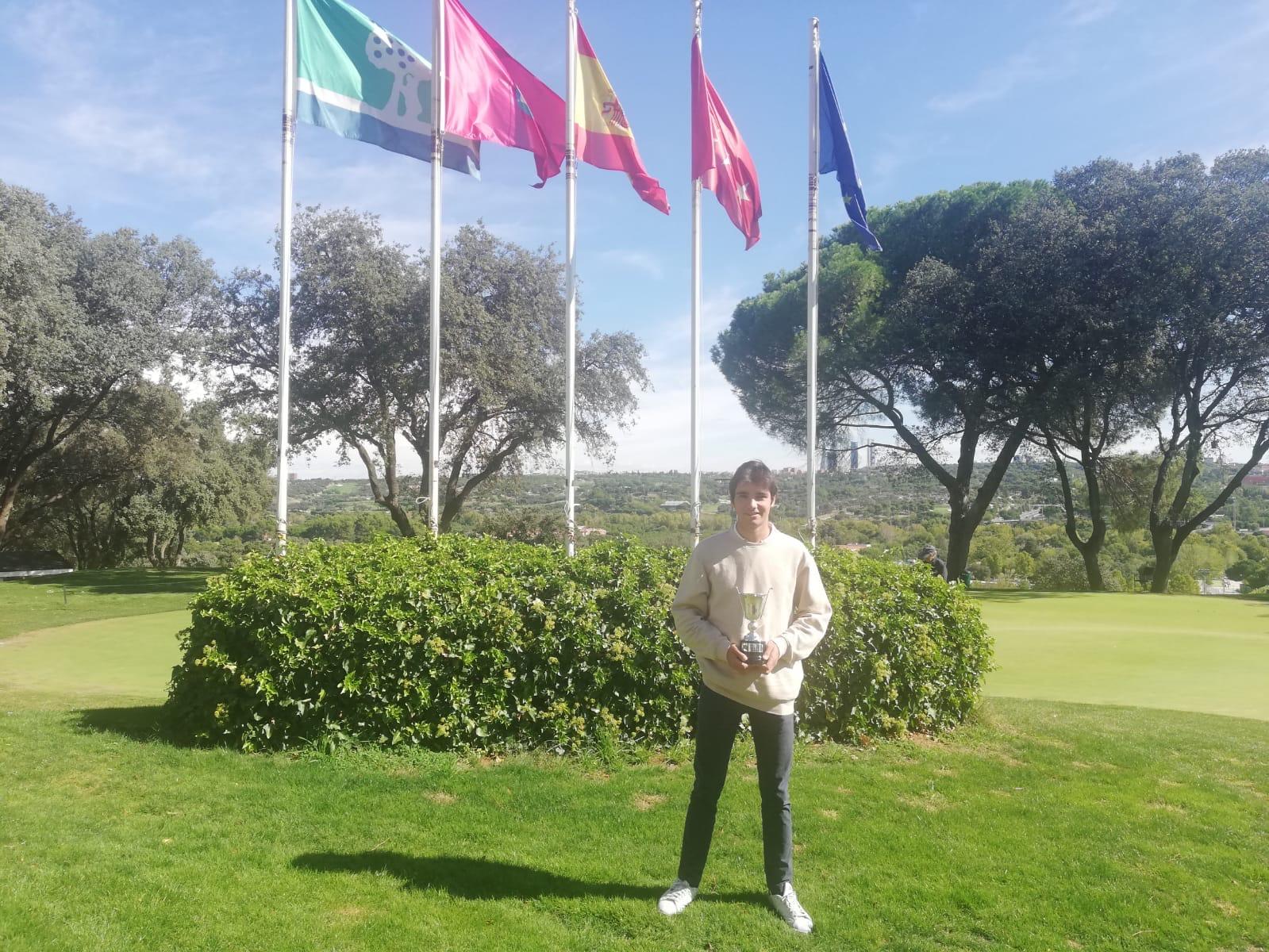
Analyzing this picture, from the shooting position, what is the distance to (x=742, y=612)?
3926 millimetres

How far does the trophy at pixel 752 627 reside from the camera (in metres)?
3.75

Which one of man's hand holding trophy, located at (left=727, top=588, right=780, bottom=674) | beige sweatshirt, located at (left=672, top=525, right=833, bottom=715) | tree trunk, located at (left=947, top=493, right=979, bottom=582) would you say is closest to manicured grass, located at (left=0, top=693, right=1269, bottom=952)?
beige sweatshirt, located at (left=672, top=525, right=833, bottom=715)

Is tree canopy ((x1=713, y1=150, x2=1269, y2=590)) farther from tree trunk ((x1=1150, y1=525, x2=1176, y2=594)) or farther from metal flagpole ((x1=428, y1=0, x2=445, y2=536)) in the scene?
metal flagpole ((x1=428, y1=0, x2=445, y2=536))

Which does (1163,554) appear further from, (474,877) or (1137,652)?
(474,877)

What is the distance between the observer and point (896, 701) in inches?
277

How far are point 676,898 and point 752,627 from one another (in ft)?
4.24

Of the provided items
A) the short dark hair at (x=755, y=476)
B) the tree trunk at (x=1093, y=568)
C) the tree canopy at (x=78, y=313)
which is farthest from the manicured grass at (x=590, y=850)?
the tree trunk at (x=1093, y=568)

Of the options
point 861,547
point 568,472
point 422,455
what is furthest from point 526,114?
point 422,455

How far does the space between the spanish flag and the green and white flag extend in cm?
206

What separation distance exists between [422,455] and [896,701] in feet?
69.4

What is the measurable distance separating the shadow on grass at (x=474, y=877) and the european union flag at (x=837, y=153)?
35.2 feet

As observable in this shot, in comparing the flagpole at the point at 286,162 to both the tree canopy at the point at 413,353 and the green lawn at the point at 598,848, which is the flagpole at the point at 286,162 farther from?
the tree canopy at the point at 413,353

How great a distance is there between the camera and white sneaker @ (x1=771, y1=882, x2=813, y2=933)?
383 centimetres

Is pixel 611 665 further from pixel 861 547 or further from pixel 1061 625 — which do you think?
pixel 1061 625
